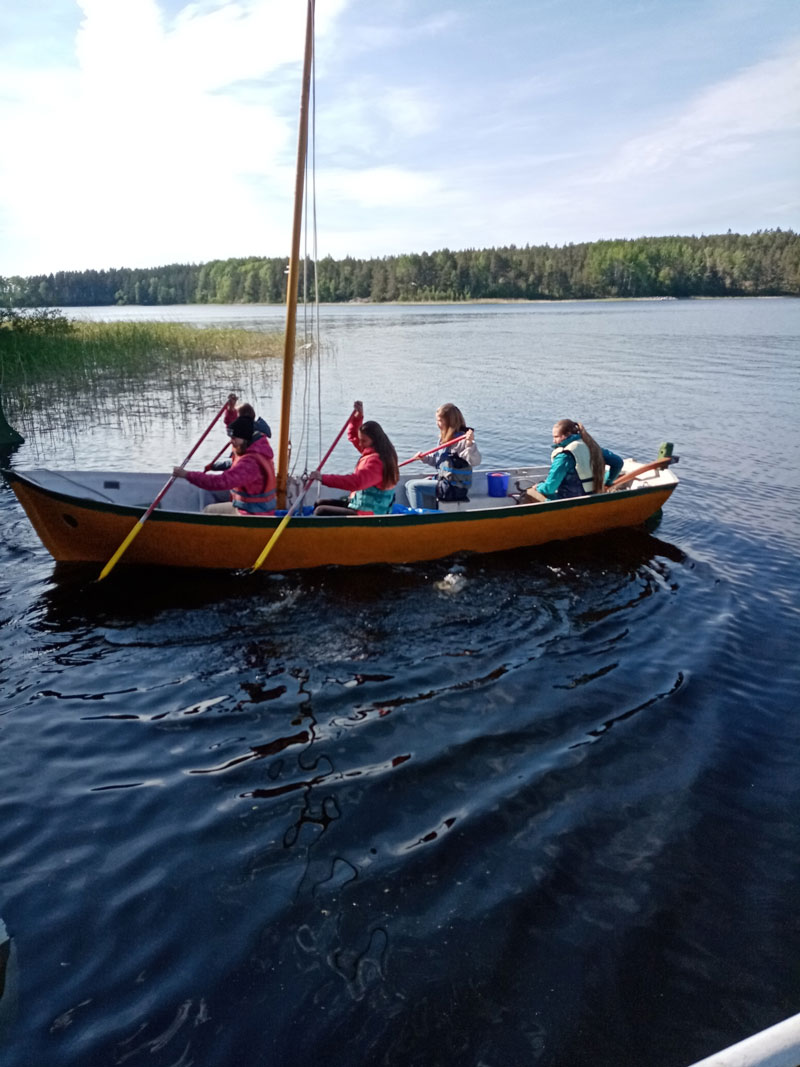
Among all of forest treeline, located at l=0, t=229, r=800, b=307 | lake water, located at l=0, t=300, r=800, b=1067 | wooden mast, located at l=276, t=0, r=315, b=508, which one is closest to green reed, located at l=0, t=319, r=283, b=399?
lake water, located at l=0, t=300, r=800, b=1067

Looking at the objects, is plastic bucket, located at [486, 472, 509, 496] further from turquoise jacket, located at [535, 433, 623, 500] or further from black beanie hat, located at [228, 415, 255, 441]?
black beanie hat, located at [228, 415, 255, 441]

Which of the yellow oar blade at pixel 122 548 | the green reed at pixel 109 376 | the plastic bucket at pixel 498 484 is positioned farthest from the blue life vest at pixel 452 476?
the green reed at pixel 109 376

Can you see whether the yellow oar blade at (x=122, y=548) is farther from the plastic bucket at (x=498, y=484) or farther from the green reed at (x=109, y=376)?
the green reed at (x=109, y=376)

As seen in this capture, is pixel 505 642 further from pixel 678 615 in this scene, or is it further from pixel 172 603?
pixel 172 603

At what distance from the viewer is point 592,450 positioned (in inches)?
378

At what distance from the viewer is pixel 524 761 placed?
5.25 m

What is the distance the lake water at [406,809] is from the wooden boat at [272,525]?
292mm

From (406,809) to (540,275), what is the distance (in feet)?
387

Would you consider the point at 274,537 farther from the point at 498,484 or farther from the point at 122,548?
the point at 498,484

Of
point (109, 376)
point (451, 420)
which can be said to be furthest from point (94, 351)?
point (451, 420)

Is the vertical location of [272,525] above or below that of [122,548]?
above

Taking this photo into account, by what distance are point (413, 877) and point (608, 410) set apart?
18109mm

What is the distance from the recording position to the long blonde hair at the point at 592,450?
30.8 ft

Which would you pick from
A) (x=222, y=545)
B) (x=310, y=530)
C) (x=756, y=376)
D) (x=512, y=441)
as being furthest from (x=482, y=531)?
(x=756, y=376)
